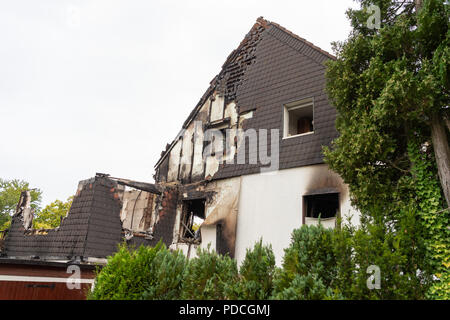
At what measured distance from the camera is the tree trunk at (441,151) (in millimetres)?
7137

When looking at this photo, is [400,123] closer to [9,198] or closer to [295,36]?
[295,36]

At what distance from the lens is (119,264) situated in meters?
7.62

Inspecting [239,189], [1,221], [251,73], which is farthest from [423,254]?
[1,221]

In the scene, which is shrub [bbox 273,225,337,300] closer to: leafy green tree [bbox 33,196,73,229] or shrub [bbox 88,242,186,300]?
shrub [bbox 88,242,186,300]

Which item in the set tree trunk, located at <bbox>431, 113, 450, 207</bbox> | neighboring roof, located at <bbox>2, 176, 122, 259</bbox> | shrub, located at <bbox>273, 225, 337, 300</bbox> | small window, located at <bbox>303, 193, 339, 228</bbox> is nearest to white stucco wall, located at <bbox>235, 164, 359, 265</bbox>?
small window, located at <bbox>303, 193, 339, 228</bbox>

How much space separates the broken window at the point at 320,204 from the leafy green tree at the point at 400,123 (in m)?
3.52

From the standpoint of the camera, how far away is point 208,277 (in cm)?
707

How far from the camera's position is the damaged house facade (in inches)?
483

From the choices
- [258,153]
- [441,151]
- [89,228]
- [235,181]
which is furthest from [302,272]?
[89,228]

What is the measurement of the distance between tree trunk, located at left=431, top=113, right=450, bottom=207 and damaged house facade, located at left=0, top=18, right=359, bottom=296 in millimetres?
3706

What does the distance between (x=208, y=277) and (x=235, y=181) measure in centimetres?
736
